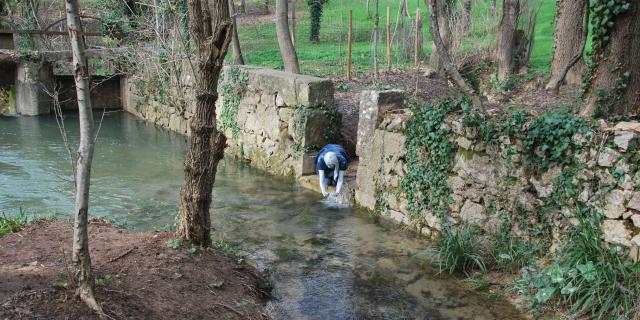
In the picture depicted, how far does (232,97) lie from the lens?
12.5 m

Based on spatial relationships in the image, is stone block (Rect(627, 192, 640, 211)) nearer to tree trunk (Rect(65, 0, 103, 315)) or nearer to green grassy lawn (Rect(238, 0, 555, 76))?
tree trunk (Rect(65, 0, 103, 315))

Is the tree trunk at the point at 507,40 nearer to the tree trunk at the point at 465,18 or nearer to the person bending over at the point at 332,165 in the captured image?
the tree trunk at the point at 465,18

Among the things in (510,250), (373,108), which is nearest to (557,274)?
(510,250)

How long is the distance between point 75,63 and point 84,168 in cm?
70

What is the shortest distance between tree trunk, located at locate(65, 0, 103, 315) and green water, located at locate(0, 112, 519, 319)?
1258 mm

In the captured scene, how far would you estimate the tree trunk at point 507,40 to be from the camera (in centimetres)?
1573

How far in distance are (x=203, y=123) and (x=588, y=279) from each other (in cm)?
379

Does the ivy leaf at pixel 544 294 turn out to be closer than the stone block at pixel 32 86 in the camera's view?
Yes

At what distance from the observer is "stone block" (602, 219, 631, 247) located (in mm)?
5371

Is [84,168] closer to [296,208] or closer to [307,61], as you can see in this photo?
[296,208]

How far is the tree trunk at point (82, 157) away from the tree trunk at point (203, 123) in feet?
4.56

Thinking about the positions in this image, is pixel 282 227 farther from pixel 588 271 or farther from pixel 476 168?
pixel 588 271

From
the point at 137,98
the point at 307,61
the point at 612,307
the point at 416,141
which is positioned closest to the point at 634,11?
the point at 416,141

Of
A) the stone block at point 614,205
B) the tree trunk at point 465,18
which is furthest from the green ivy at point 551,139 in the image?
the tree trunk at point 465,18
